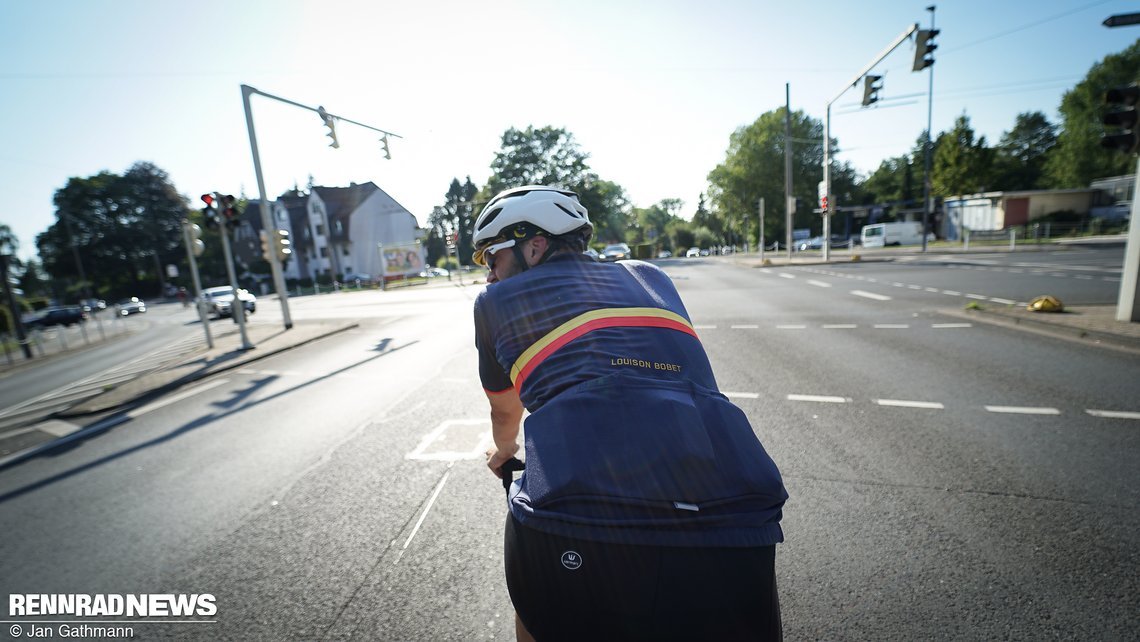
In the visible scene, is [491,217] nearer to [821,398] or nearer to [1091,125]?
[821,398]

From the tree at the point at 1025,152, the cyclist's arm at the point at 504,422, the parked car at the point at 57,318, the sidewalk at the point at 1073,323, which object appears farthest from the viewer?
the tree at the point at 1025,152

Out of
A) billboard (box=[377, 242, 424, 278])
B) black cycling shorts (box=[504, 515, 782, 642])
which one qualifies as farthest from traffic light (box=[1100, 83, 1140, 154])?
billboard (box=[377, 242, 424, 278])

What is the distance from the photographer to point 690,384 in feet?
4.32

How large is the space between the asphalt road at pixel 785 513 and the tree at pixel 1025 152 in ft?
244

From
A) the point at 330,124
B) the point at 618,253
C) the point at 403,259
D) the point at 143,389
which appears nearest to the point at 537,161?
the point at 403,259

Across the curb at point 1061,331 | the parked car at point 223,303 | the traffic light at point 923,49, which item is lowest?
the curb at point 1061,331

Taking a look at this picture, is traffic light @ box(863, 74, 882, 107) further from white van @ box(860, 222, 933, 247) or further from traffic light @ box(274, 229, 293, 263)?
white van @ box(860, 222, 933, 247)

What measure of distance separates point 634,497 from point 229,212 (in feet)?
48.9

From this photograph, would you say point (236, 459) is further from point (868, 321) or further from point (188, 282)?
point (188, 282)

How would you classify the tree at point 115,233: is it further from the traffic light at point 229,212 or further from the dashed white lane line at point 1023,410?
the dashed white lane line at point 1023,410

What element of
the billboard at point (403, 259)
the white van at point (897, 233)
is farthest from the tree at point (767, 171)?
the billboard at point (403, 259)

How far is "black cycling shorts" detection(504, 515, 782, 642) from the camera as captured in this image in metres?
1.03

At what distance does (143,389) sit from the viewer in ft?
25.6

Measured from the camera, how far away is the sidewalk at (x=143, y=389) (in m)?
5.91
